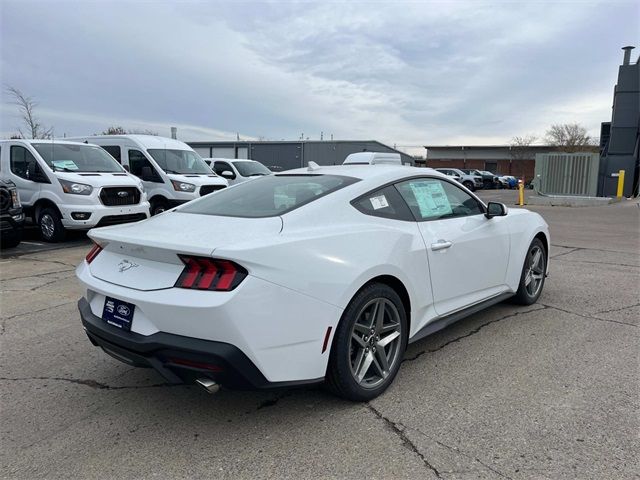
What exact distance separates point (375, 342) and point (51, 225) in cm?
853

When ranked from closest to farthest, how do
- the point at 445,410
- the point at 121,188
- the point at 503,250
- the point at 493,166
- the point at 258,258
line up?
the point at 258,258, the point at 445,410, the point at 503,250, the point at 121,188, the point at 493,166

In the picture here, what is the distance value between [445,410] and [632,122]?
25.4 meters

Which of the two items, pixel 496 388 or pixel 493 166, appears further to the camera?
pixel 493 166

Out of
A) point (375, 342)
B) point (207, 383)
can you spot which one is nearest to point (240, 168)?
point (375, 342)

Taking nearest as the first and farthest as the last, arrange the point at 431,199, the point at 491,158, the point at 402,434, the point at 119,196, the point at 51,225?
the point at 402,434, the point at 431,199, the point at 51,225, the point at 119,196, the point at 491,158

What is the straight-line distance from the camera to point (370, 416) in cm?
283

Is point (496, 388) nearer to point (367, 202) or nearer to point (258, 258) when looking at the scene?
point (367, 202)

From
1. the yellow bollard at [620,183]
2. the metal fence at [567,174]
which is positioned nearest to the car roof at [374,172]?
the metal fence at [567,174]

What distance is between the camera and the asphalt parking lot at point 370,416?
239 centimetres

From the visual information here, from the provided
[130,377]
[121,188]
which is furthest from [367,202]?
[121,188]

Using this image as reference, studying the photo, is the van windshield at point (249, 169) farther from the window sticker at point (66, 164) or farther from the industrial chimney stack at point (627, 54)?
the industrial chimney stack at point (627, 54)

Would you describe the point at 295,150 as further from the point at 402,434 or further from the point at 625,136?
the point at 402,434

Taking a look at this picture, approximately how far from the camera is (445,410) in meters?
2.88

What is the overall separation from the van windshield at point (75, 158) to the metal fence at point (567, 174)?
19.1 metres
